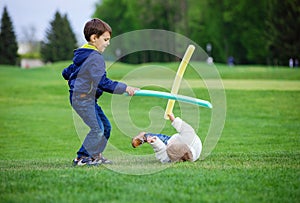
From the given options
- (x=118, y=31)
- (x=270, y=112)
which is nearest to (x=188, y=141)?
(x=270, y=112)

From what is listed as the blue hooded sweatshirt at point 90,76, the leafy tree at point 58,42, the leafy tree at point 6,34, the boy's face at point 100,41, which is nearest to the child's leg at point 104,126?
the blue hooded sweatshirt at point 90,76

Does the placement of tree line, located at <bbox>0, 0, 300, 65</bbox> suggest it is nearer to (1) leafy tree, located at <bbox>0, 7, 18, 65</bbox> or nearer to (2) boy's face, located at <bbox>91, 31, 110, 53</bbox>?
(1) leafy tree, located at <bbox>0, 7, 18, 65</bbox>

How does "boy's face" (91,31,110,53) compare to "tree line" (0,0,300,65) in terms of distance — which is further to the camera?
"tree line" (0,0,300,65)

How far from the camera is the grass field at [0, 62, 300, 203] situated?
5.42m

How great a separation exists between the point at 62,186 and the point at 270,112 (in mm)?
14158

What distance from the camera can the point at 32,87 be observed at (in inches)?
1140

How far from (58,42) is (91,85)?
239ft

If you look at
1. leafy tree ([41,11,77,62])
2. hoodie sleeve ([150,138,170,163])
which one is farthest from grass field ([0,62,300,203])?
leafy tree ([41,11,77,62])

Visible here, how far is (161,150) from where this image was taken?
744 cm

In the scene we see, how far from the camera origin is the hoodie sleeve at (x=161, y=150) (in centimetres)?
742

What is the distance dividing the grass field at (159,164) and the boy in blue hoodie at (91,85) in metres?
0.44

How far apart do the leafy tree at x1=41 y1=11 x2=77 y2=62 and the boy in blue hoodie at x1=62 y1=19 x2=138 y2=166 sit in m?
72.1

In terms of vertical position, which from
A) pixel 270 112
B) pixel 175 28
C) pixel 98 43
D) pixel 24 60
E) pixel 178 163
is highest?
pixel 98 43

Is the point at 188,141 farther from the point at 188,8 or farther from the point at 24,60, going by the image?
the point at 24,60
